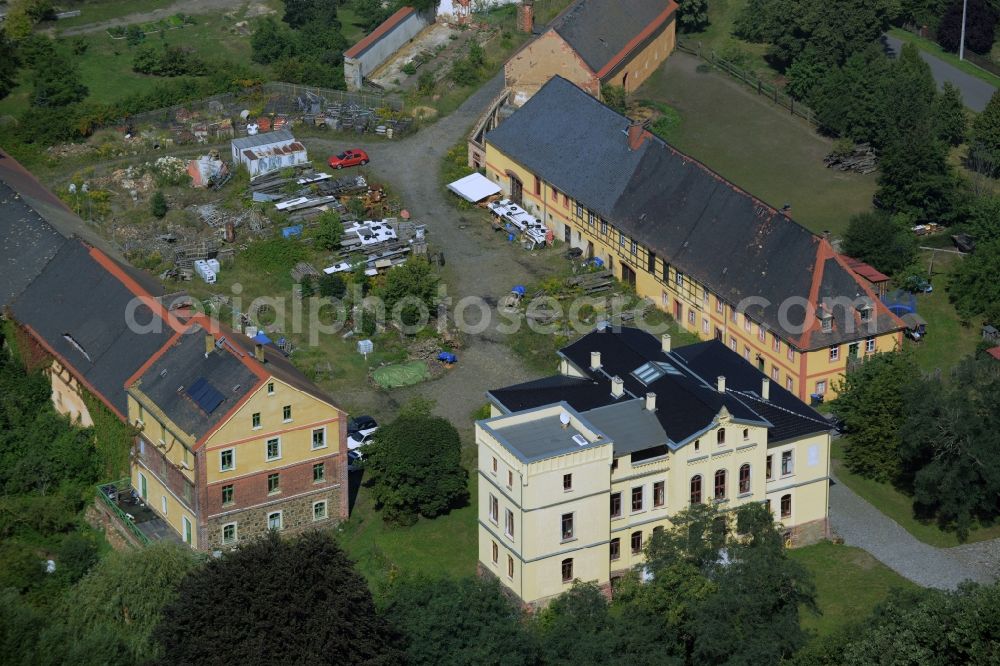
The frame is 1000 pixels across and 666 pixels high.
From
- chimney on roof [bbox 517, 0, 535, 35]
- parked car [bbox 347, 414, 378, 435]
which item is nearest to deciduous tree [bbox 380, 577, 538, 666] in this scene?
parked car [bbox 347, 414, 378, 435]

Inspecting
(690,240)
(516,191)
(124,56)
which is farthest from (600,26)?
(124,56)

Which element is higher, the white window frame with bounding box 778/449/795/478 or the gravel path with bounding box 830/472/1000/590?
the white window frame with bounding box 778/449/795/478

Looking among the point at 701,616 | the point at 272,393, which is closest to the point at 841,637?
the point at 701,616

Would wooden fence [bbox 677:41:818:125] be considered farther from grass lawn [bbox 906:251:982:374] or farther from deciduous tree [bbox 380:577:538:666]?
deciduous tree [bbox 380:577:538:666]

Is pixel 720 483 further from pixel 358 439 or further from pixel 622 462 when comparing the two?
pixel 358 439

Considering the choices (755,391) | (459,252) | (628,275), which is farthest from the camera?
(459,252)

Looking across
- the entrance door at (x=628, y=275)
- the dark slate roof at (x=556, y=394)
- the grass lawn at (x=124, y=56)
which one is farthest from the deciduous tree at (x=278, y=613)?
the grass lawn at (x=124, y=56)
